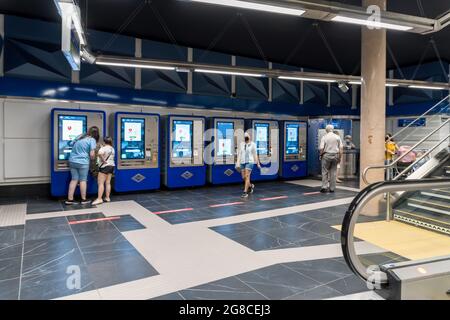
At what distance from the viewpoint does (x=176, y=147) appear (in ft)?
28.5

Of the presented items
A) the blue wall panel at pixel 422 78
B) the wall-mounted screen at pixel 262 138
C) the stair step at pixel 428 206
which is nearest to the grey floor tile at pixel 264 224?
the stair step at pixel 428 206

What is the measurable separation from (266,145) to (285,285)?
7235 mm

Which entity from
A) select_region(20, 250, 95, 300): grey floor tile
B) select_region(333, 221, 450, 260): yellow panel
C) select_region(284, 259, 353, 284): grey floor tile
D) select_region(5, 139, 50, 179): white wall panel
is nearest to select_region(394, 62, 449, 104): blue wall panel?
select_region(333, 221, 450, 260): yellow panel

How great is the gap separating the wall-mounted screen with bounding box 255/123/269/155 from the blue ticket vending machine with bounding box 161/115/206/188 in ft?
5.93

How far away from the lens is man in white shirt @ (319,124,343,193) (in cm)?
828

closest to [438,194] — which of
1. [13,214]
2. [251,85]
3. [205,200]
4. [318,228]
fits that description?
[318,228]

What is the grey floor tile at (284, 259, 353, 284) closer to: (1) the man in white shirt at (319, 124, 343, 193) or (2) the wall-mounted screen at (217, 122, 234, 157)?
(1) the man in white shirt at (319, 124, 343, 193)

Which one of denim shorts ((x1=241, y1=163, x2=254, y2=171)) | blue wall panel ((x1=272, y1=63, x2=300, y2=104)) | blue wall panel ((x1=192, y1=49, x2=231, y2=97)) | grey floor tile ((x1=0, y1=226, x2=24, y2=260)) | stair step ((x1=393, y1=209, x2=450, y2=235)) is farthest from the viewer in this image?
blue wall panel ((x1=272, y1=63, x2=300, y2=104))

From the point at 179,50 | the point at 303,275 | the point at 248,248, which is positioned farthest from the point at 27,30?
the point at 303,275

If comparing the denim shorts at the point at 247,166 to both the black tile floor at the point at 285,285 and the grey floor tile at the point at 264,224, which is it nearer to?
the grey floor tile at the point at 264,224

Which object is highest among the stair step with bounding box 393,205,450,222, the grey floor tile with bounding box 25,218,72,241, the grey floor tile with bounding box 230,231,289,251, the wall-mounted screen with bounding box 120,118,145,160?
the wall-mounted screen with bounding box 120,118,145,160

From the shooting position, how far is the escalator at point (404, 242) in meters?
2.54

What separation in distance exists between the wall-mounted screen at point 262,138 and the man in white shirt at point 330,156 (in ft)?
6.67

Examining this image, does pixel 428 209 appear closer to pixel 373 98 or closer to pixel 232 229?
pixel 373 98
